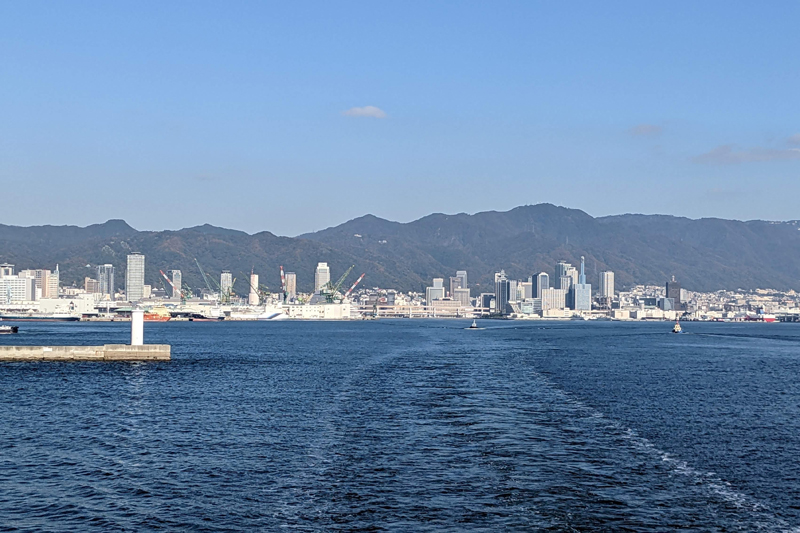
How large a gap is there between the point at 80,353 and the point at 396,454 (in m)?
49.7

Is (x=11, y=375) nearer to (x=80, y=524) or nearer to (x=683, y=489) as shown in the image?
(x=80, y=524)

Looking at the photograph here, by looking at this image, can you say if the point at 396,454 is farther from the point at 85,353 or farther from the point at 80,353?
the point at 80,353

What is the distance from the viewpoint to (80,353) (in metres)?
69.8

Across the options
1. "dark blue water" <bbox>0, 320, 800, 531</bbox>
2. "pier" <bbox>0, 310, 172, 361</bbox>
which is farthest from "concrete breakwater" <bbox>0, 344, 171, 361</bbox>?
"dark blue water" <bbox>0, 320, 800, 531</bbox>

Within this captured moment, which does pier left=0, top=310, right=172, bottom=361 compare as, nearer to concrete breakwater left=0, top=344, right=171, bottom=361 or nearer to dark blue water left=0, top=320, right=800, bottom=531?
concrete breakwater left=0, top=344, right=171, bottom=361

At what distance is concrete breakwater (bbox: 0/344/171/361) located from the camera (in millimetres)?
69312

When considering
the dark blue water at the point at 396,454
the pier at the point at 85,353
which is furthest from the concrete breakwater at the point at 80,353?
the dark blue water at the point at 396,454

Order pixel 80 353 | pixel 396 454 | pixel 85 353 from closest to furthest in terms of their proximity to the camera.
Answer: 1. pixel 396 454
2. pixel 85 353
3. pixel 80 353

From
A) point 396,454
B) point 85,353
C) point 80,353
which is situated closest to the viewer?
point 396,454

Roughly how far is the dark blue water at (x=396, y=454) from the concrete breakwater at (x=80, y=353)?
13809 mm

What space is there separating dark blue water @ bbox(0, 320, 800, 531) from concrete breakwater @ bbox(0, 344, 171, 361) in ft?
45.3

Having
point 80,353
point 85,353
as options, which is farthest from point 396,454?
point 80,353

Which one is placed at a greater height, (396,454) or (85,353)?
(85,353)

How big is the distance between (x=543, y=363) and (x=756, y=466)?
45825 mm
